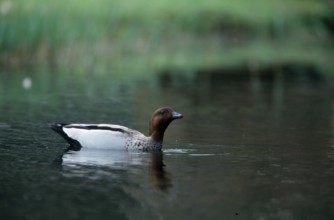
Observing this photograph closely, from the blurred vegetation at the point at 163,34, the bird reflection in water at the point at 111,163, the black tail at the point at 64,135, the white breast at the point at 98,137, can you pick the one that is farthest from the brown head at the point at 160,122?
the blurred vegetation at the point at 163,34

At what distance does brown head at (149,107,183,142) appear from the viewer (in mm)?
11258

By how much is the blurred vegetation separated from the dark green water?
7.77ft

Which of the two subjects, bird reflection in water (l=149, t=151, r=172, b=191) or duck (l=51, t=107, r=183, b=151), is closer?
bird reflection in water (l=149, t=151, r=172, b=191)

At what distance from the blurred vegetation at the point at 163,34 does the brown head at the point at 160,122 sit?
7980 mm

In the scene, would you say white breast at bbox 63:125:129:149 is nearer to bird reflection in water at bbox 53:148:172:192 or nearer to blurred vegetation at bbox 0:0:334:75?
bird reflection in water at bbox 53:148:172:192

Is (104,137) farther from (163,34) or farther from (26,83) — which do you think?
(163,34)

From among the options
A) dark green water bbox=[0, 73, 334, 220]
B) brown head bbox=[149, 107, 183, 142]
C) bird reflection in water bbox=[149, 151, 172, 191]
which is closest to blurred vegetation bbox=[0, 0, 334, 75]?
dark green water bbox=[0, 73, 334, 220]

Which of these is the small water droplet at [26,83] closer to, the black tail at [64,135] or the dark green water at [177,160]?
the dark green water at [177,160]

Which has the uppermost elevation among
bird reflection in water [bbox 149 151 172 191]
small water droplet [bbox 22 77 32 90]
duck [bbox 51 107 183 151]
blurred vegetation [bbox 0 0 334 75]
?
blurred vegetation [bbox 0 0 334 75]

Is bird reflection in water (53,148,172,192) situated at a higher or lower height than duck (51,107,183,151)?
lower

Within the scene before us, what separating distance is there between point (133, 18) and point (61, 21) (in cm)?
476

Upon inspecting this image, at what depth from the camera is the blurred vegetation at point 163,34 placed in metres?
20.1

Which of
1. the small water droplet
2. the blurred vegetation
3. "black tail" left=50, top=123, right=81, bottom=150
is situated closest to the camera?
"black tail" left=50, top=123, right=81, bottom=150

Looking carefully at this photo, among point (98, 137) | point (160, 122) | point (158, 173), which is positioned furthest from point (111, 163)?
point (160, 122)
